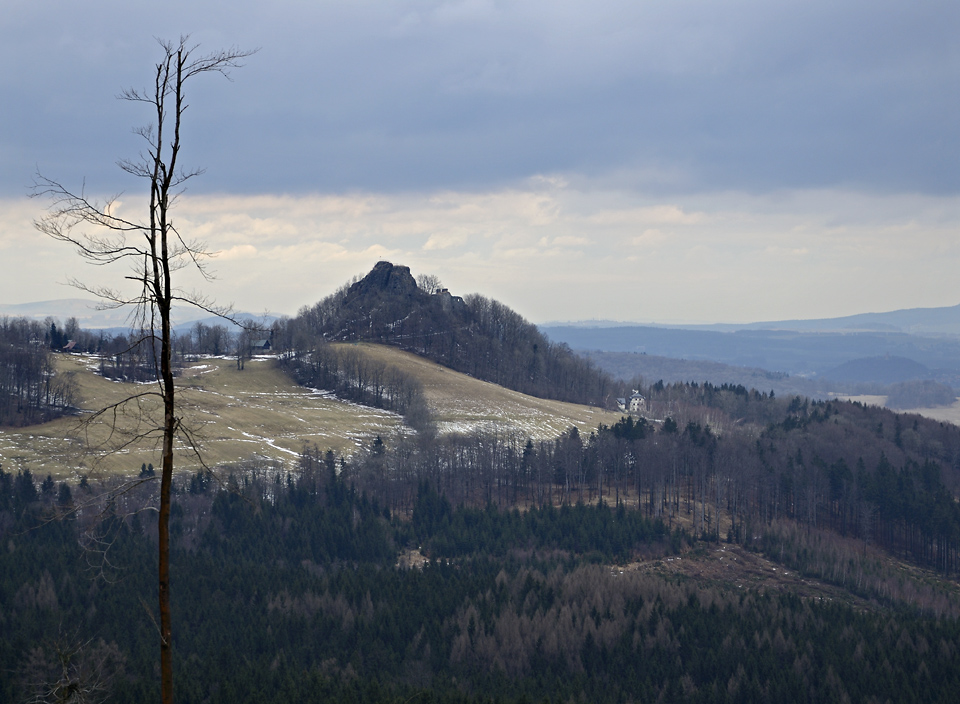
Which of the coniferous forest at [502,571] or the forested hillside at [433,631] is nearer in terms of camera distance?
the forested hillside at [433,631]

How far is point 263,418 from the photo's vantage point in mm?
145500

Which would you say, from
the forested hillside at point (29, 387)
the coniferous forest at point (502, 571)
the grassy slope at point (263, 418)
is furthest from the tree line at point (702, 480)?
the forested hillside at point (29, 387)

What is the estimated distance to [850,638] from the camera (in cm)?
6712

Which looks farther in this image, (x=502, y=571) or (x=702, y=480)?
(x=702, y=480)

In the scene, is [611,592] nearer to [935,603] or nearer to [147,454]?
[935,603]

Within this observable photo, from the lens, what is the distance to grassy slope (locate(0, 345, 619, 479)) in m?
111

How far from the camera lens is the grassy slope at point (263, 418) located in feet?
363

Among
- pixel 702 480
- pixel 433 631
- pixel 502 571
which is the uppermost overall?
pixel 702 480

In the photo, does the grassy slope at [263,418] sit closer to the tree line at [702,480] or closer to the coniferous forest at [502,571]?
the coniferous forest at [502,571]

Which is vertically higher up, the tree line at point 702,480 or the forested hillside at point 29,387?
the forested hillside at point 29,387

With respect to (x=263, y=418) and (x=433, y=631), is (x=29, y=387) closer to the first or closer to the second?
(x=263, y=418)

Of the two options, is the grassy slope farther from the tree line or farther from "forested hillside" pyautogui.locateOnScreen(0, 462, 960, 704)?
"forested hillside" pyautogui.locateOnScreen(0, 462, 960, 704)

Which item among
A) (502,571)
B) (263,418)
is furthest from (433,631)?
(263,418)

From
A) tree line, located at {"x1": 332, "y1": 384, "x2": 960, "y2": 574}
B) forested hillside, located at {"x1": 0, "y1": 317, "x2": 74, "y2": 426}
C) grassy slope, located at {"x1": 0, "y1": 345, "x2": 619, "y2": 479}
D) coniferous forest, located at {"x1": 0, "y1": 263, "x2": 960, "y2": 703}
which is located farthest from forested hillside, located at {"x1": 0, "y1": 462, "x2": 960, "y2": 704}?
forested hillside, located at {"x1": 0, "y1": 317, "x2": 74, "y2": 426}
